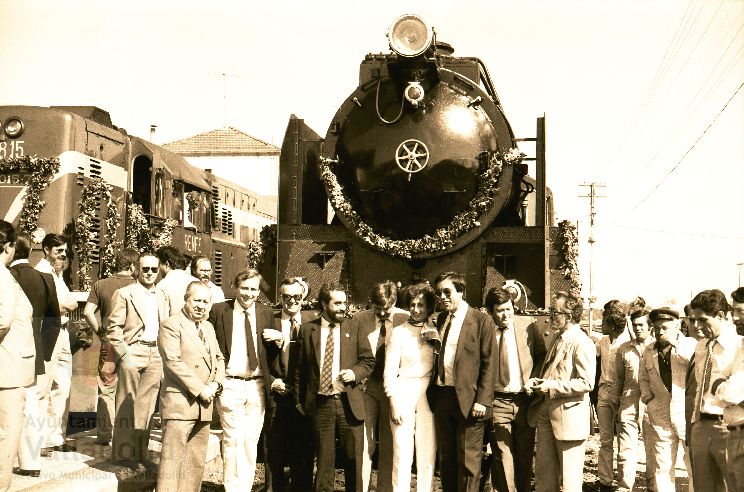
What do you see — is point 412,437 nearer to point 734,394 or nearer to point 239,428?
point 239,428

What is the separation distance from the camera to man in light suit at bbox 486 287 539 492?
271 inches

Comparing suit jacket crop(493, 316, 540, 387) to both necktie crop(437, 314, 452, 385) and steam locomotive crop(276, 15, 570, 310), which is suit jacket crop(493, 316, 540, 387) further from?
steam locomotive crop(276, 15, 570, 310)

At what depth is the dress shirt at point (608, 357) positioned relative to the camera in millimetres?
8602

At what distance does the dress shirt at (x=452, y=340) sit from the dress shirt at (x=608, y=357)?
8.13ft

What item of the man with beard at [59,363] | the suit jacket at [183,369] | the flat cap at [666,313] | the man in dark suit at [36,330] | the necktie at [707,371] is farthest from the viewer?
the flat cap at [666,313]

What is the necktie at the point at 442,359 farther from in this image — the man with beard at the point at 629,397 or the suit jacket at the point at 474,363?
the man with beard at the point at 629,397

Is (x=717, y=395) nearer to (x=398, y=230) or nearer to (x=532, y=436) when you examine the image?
(x=532, y=436)

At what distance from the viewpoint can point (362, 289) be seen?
873cm

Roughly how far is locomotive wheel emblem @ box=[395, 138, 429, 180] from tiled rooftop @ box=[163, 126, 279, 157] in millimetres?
36718

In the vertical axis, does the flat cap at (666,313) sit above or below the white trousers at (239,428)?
above

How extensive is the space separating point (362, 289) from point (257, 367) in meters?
2.09

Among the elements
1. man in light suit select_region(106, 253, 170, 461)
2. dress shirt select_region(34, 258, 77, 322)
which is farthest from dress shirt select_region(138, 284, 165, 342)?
dress shirt select_region(34, 258, 77, 322)

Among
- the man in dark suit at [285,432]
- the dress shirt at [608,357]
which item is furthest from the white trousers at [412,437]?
the dress shirt at [608,357]

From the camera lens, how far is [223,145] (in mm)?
46125
